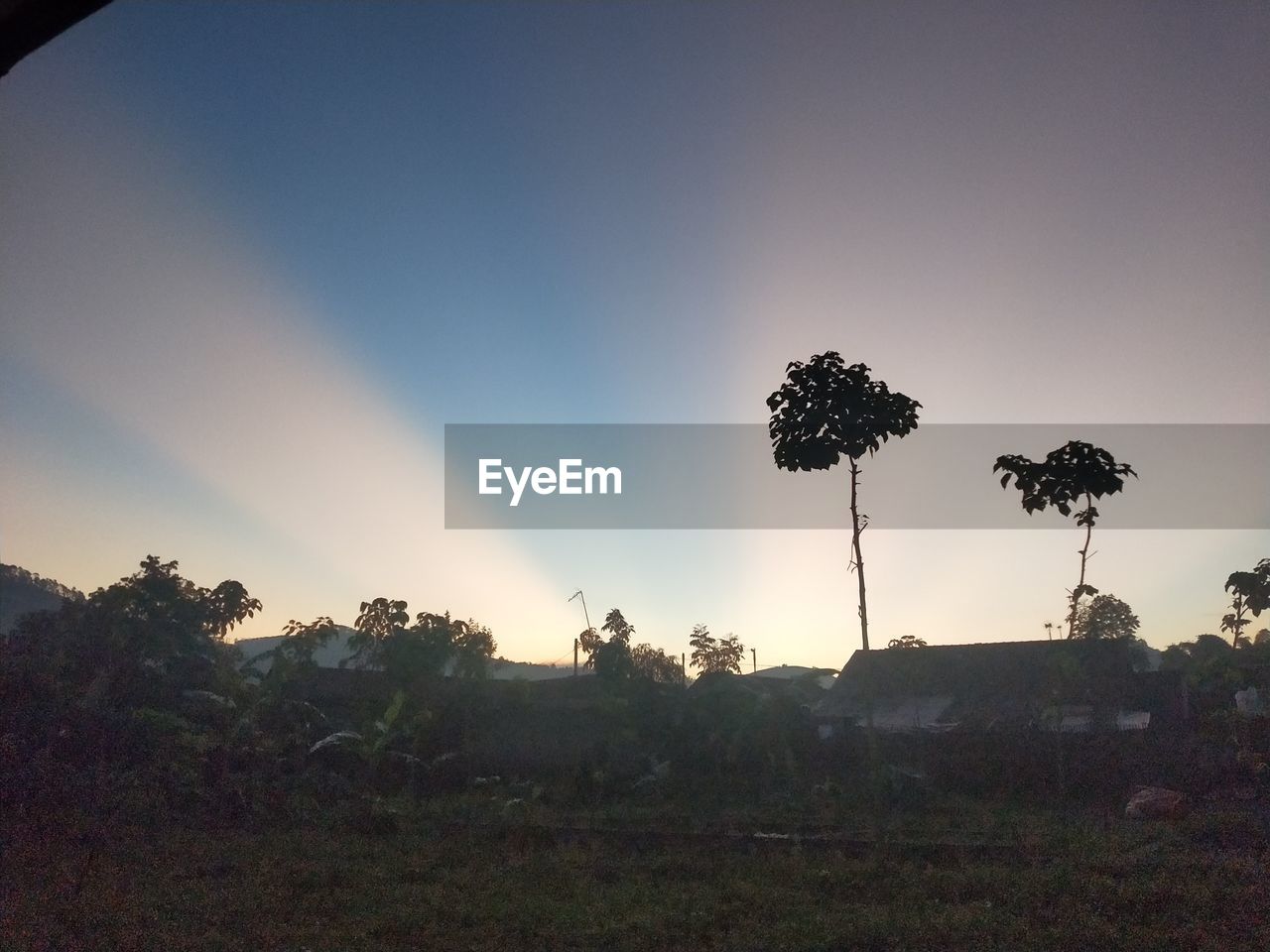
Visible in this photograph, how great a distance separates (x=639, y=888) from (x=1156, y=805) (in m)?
11.2

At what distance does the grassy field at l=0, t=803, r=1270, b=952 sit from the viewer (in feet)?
30.1

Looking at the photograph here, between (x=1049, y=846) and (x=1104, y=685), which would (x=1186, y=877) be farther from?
(x=1104, y=685)

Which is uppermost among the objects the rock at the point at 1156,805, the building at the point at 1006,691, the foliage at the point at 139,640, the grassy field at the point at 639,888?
the foliage at the point at 139,640

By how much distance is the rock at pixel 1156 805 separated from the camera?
16984 millimetres

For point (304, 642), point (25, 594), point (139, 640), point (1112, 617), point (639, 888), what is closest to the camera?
point (639, 888)

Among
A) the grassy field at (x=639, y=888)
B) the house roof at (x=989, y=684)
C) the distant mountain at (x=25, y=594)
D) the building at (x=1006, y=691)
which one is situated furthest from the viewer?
the distant mountain at (x=25, y=594)

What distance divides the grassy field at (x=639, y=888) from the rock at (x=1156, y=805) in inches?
45.2

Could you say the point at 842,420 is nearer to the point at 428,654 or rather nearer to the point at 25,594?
the point at 428,654

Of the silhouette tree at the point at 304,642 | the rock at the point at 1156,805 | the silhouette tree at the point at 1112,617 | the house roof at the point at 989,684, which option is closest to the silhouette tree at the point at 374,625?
the silhouette tree at the point at 304,642

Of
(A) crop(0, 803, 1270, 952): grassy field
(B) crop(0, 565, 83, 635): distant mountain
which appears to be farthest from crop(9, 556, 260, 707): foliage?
(B) crop(0, 565, 83, 635): distant mountain

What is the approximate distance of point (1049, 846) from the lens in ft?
43.6

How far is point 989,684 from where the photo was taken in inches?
1202

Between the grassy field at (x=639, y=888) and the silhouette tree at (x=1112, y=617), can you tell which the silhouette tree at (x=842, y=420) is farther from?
the silhouette tree at (x=1112, y=617)

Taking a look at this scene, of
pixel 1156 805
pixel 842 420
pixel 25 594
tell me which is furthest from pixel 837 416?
pixel 25 594
